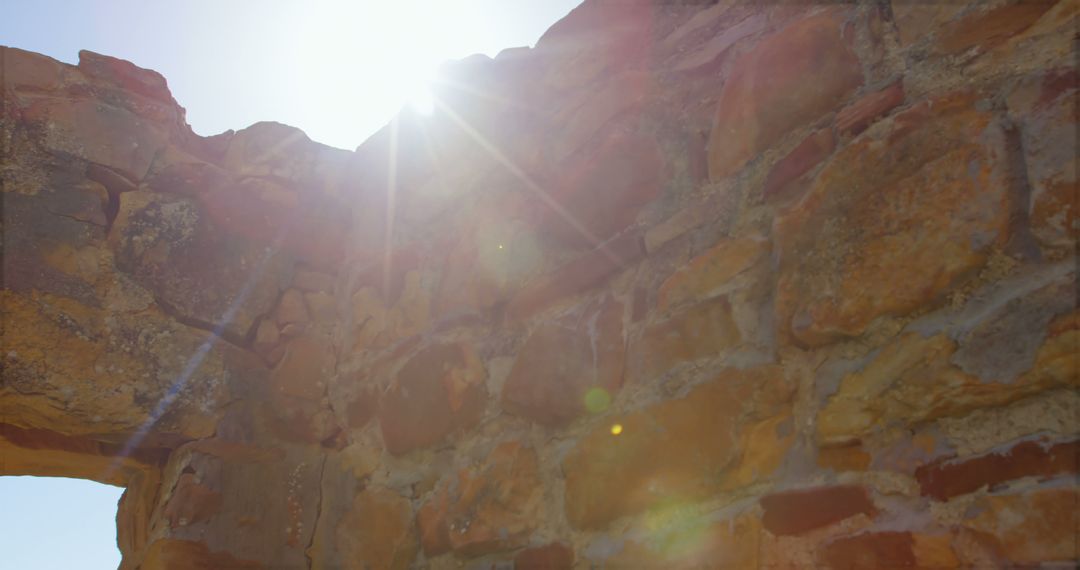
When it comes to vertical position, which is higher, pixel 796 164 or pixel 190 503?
pixel 796 164

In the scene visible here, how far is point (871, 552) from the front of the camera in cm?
89

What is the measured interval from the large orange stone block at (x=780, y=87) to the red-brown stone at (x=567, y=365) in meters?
0.33

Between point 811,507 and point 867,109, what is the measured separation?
0.54 meters

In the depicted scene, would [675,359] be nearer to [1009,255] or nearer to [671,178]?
[671,178]

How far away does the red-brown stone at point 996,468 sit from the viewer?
773 millimetres

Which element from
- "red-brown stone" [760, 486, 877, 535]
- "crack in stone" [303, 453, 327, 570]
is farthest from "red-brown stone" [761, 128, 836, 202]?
"crack in stone" [303, 453, 327, 570]

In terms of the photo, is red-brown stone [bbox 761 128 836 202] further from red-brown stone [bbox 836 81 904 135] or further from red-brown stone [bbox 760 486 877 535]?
red-brown stone [bbox 760 486 877 535]

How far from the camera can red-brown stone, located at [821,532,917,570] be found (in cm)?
86

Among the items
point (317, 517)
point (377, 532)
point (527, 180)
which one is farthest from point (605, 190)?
point (317, 517)

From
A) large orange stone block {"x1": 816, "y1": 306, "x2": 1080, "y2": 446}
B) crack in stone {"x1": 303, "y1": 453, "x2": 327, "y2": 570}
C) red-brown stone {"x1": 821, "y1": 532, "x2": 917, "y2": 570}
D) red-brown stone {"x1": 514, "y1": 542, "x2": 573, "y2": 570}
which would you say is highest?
crack in stone {"x1": 303, "y1": 453, "x2": 327, "y2": 570}

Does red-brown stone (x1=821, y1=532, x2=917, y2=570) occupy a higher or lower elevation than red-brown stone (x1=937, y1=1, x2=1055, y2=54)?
lower

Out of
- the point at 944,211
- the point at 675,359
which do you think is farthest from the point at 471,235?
the point at 944,211

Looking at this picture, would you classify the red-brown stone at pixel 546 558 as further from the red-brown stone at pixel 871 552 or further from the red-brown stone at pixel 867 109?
the red-brown stone at pixel 867 109

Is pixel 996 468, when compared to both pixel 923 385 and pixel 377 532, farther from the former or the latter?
pixel 377 532
